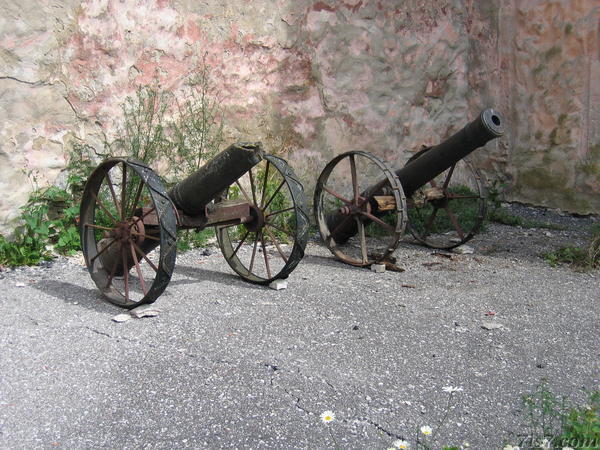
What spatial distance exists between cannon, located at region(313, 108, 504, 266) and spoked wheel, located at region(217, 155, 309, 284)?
1.41ft

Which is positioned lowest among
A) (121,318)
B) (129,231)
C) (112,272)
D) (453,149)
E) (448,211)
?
(121,318)

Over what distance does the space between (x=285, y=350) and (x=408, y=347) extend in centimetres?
63

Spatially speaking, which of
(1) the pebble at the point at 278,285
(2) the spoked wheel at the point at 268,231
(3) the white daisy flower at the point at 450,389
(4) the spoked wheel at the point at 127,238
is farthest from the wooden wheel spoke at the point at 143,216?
(3) the white daisy flower at the point at 450,389

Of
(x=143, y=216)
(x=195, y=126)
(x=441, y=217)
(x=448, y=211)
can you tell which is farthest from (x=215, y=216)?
(x=441, y=217)

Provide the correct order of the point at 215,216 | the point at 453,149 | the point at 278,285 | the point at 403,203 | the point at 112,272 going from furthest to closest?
the point at 453,149
the point at 403,203
the point at 278,285
the point at 215,216
the point at 112,272

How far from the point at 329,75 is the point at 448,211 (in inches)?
74.3

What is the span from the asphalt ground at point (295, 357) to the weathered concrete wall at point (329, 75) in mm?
1457

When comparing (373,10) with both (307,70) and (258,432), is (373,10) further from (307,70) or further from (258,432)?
(258,432)

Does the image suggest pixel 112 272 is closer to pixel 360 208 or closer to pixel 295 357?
pixel 295 357

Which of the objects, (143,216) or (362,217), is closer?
(143,216)

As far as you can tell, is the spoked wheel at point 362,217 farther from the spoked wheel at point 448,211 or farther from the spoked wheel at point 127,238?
the spoked wheel at point 127,238

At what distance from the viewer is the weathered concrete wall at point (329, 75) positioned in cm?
502

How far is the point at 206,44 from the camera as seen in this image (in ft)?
18.6

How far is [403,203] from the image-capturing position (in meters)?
4.59
